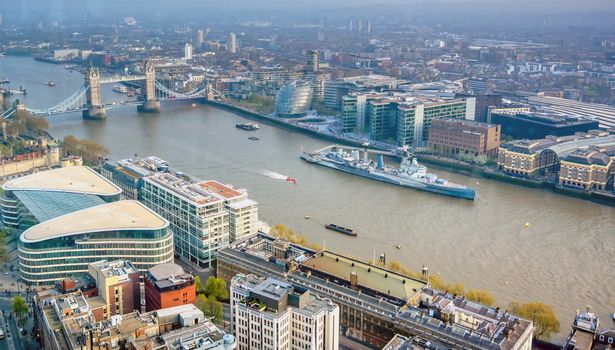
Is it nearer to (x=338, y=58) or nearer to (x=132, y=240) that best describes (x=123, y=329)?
(x=132, y=240)

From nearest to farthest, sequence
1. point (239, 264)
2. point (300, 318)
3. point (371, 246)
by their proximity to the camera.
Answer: point (300, 318)
point (239, 264)
point (371, 246)

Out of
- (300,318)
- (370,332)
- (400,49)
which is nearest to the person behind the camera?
(300,318)

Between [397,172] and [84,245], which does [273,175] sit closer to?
[397,172]

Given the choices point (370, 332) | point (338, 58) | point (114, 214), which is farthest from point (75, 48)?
point (370, 332)

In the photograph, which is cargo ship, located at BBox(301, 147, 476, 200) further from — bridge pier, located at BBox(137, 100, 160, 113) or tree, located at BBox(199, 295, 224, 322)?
bridge pier, located at BBox(137, 100, 160, 113)

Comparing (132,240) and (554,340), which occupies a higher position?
(132,240)

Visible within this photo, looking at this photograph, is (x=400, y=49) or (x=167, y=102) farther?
(x=400, y=49)

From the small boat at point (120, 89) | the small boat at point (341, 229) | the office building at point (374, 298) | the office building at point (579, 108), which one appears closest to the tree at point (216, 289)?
the office building at point (374, 298)

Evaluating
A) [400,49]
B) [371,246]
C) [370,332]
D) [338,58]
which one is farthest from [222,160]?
[400,49]
